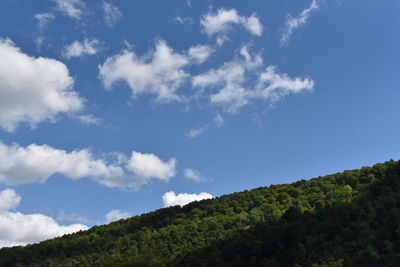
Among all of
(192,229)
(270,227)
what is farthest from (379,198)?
(192,229)

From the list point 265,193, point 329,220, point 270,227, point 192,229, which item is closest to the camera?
point 329,220

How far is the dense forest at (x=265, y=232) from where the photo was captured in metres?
82.0

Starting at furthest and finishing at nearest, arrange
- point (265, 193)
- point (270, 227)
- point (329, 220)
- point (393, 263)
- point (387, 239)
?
point (265, 193), point (270, 227), point (329, 220), point (387, 239), point (393, 263)

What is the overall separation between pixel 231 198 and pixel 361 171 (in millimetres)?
49322

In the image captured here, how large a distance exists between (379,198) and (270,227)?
87.6 feet

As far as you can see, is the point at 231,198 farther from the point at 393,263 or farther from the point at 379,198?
the point at 393,263

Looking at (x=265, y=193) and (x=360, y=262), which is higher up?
(x=265, y=193)

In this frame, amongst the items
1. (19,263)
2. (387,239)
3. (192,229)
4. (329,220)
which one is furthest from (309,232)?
(19,263)

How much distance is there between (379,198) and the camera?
10119 centimetres

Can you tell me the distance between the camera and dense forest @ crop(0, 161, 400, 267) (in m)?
82.0

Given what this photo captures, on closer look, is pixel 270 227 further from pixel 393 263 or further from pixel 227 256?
pixel 393 263

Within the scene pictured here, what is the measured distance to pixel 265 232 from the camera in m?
103

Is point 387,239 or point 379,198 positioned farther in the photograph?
point 379,198

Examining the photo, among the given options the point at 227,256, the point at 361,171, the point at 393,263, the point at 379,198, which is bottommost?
the point at 393,263
